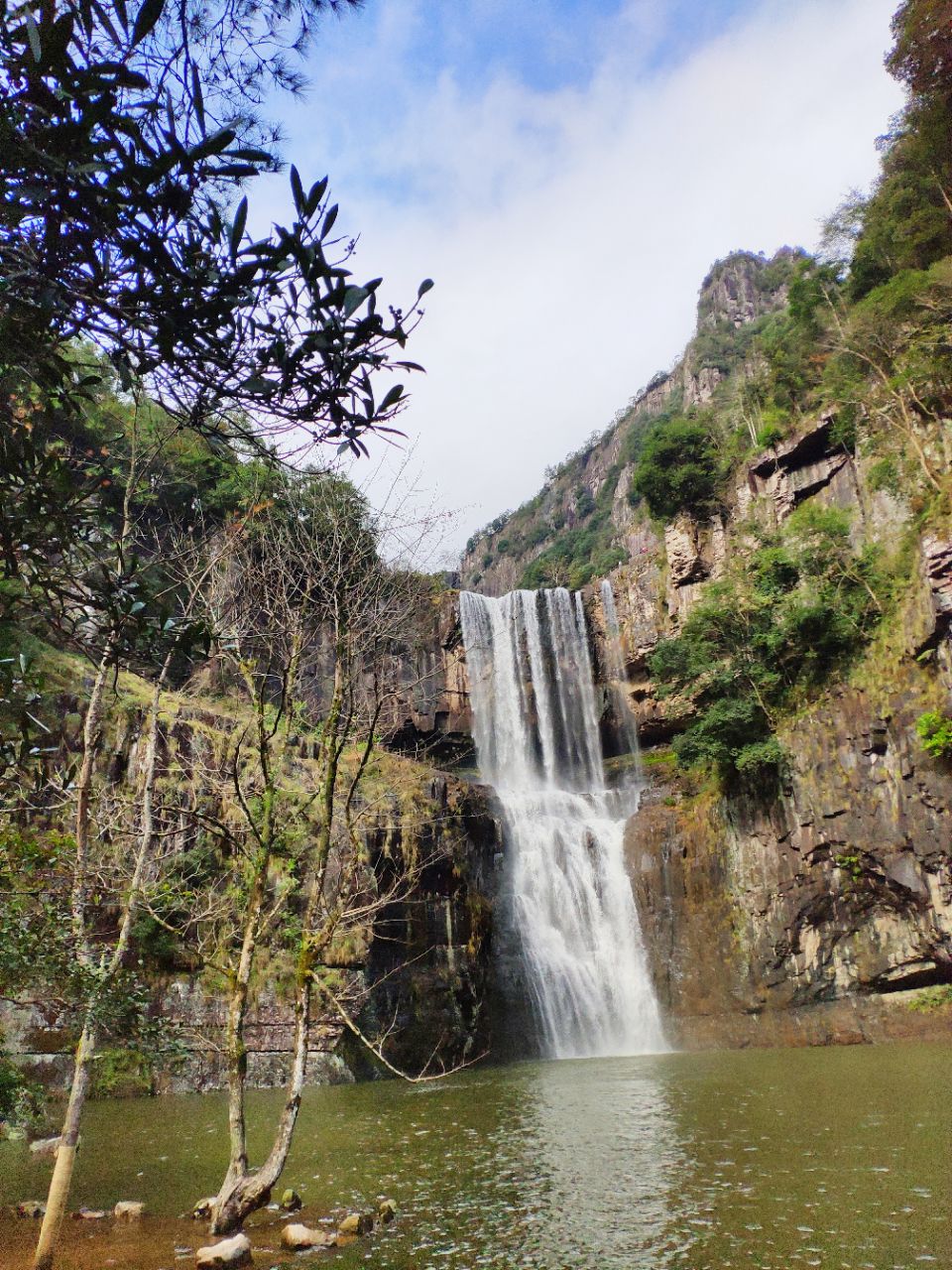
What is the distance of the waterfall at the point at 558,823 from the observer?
17.5m

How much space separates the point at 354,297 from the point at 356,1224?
5.71 m

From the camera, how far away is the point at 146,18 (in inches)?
81.8

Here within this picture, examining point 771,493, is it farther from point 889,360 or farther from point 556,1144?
point 556,1144

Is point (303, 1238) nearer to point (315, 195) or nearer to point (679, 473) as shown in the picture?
point (315, 195)

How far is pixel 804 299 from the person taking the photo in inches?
1085

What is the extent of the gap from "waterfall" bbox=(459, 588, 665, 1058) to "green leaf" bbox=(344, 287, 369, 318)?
1760 cm

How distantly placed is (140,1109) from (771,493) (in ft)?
73.4

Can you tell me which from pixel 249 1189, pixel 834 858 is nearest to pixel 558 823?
pixel 834 858

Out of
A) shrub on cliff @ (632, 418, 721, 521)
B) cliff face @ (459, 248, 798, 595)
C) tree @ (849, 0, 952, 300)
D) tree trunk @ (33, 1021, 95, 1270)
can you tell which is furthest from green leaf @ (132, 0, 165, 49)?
cliff face @ (459, 248, 798, 595)

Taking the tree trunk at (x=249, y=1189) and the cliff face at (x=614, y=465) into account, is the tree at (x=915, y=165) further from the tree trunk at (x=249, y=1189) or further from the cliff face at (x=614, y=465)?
the cliff face at (x=614, y=465)

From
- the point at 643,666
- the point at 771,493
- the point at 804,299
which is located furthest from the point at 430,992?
the point at 804,299

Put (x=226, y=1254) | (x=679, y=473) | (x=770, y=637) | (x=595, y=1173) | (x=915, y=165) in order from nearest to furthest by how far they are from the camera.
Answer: (x=226, y=1254) < (x=595, y=1173) < (x=770, y=637) < (x=915, y=165) < (x=679, y=473)

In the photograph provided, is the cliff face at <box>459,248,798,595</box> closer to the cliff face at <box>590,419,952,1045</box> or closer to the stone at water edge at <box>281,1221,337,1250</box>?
the cliff face at <box>590,419,952,1045</box>

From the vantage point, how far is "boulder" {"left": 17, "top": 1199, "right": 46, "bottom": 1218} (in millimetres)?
5922
